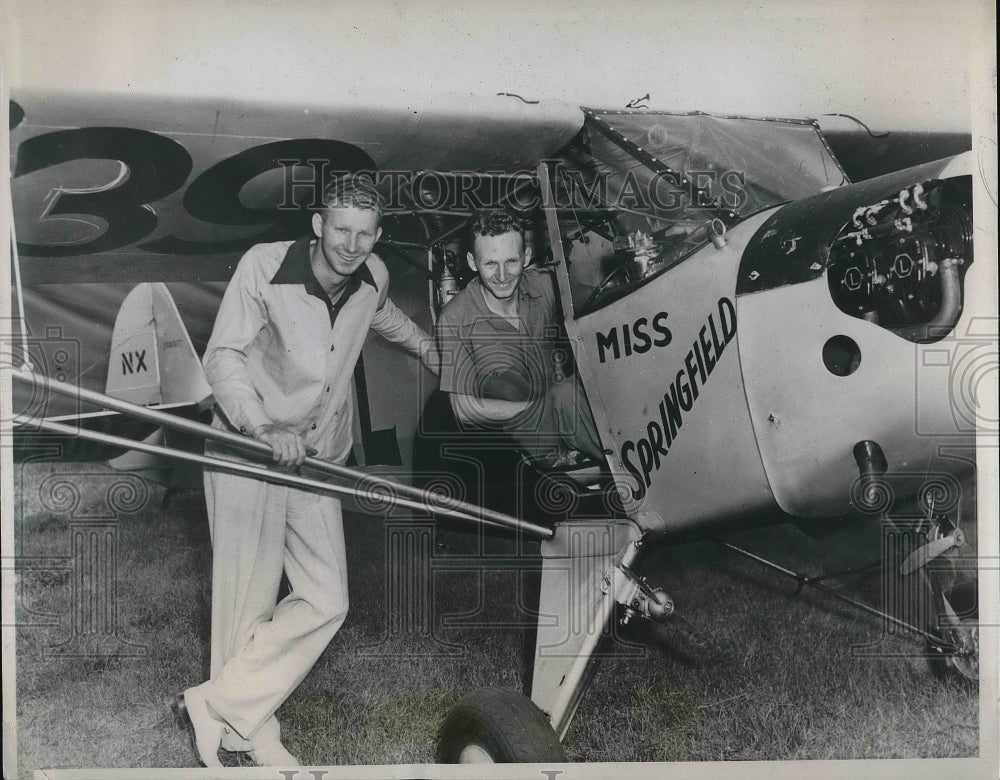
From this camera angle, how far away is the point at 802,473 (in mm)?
2877

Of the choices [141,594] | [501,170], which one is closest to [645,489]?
[501,170]

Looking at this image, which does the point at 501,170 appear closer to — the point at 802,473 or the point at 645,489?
the point at 645,489

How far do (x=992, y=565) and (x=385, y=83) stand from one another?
254cm

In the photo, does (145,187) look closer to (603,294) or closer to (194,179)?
(194,179)

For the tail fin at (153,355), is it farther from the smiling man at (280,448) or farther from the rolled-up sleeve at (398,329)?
the rolled-up sleeve at (398,329)

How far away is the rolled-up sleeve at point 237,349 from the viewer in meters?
3.01

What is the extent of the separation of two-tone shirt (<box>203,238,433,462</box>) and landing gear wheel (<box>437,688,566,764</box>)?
90 centimetres

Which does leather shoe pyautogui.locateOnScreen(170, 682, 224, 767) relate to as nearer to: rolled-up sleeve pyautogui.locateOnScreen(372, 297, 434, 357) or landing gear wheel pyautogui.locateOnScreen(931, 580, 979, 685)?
rolled-up sleeve pyautogui.locateOnScreen(372, 297, 434, 357)

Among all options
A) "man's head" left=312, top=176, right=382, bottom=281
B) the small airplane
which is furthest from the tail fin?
"man's head" left=312, top=176, right=382, bottom=281

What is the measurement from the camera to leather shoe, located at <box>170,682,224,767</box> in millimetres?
3016

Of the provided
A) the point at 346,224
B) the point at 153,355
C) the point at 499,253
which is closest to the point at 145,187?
the point at 153,355

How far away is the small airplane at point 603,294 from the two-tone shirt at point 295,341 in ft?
0.19

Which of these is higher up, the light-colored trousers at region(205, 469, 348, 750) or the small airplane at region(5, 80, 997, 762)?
the small airplane at region(5, 80, 997, 762)

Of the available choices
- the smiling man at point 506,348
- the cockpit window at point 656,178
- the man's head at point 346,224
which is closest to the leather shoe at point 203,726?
the smiling man at point 506,348
